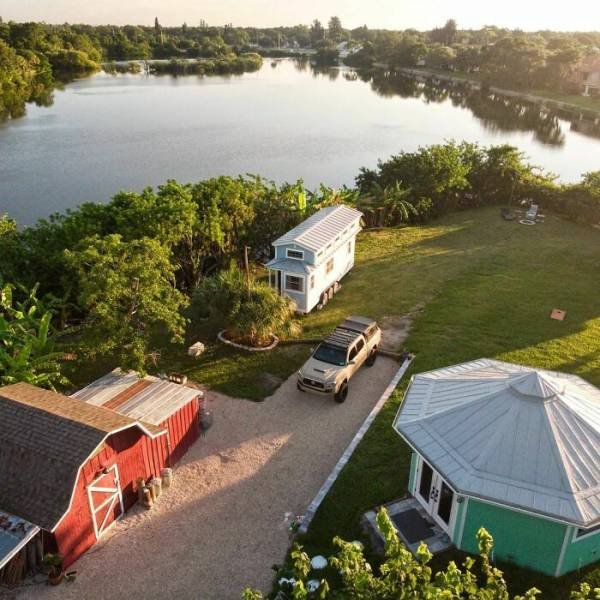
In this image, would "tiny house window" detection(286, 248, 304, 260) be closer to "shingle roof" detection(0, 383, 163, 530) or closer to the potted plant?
"shingle roof" detection(0, 383, 163, 530)

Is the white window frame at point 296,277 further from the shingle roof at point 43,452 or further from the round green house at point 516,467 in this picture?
the shingle roof at point 43,452

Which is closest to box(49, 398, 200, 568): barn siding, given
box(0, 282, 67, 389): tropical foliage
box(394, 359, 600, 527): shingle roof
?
box(0, 282, 67, 389): tropical foliage

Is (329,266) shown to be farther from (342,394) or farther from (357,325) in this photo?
(342,394)

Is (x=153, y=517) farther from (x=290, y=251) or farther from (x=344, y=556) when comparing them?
(x=290, y=251)

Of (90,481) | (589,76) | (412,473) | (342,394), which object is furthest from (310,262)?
(589,76)

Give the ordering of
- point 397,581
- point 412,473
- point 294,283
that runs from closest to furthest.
→ point 397,581 → point 412,473 → point 294,283

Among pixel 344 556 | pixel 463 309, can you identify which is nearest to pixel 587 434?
pixel 344 556

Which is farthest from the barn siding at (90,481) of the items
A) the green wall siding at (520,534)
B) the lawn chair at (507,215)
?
the lawn chair at (507,215)
